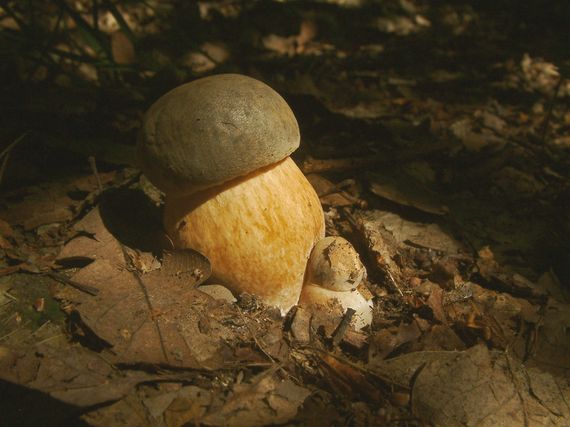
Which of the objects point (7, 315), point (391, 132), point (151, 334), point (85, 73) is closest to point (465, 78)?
point (391, 132)

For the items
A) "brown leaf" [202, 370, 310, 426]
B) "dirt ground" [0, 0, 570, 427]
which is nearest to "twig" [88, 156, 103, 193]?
"dirt ground" [0, 0, 570, 427]

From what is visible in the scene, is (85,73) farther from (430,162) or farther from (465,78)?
(465,78)

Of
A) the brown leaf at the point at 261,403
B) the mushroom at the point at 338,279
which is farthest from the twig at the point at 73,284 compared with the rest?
the mushroom at the point at 338,279

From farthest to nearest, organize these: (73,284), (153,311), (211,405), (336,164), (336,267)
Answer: (336,164), (336,267), (73,284), (153,311), (211,405)

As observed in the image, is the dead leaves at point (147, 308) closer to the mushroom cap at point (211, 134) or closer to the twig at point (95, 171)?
the twig at point (95, 171)

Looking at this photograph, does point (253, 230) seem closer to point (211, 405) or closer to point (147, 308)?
point (147, 308)

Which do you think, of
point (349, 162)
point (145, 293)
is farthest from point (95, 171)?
point (349, 162)
